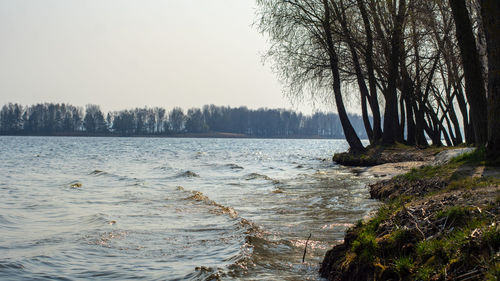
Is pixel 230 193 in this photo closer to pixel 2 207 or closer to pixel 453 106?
pixel 2 207

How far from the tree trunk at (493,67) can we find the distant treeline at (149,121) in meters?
136

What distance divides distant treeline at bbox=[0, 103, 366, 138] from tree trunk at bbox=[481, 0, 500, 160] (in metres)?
136

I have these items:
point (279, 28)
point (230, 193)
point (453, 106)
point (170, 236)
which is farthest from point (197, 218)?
point (453, 106)

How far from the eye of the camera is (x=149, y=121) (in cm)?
17075

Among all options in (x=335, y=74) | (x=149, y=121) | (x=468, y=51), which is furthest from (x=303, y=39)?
(x=149, y=121)

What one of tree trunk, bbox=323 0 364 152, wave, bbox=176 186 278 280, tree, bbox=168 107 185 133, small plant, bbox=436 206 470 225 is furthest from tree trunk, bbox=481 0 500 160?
tree, bbox=168 107 185 133

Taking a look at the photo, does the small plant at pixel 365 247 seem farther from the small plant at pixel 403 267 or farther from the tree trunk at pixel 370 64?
the tree trunk at pixel 370 64

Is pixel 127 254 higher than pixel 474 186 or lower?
lower

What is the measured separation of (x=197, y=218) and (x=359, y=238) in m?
5.67

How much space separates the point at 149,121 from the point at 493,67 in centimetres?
16558

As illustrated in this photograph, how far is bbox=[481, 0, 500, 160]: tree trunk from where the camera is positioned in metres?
10.2

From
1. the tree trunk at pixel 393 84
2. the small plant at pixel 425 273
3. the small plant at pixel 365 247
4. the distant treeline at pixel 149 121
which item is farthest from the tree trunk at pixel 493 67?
the distant treeline at pixel 149 121

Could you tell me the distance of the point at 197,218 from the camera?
1101 cm

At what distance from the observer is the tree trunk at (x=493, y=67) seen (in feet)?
33.3
